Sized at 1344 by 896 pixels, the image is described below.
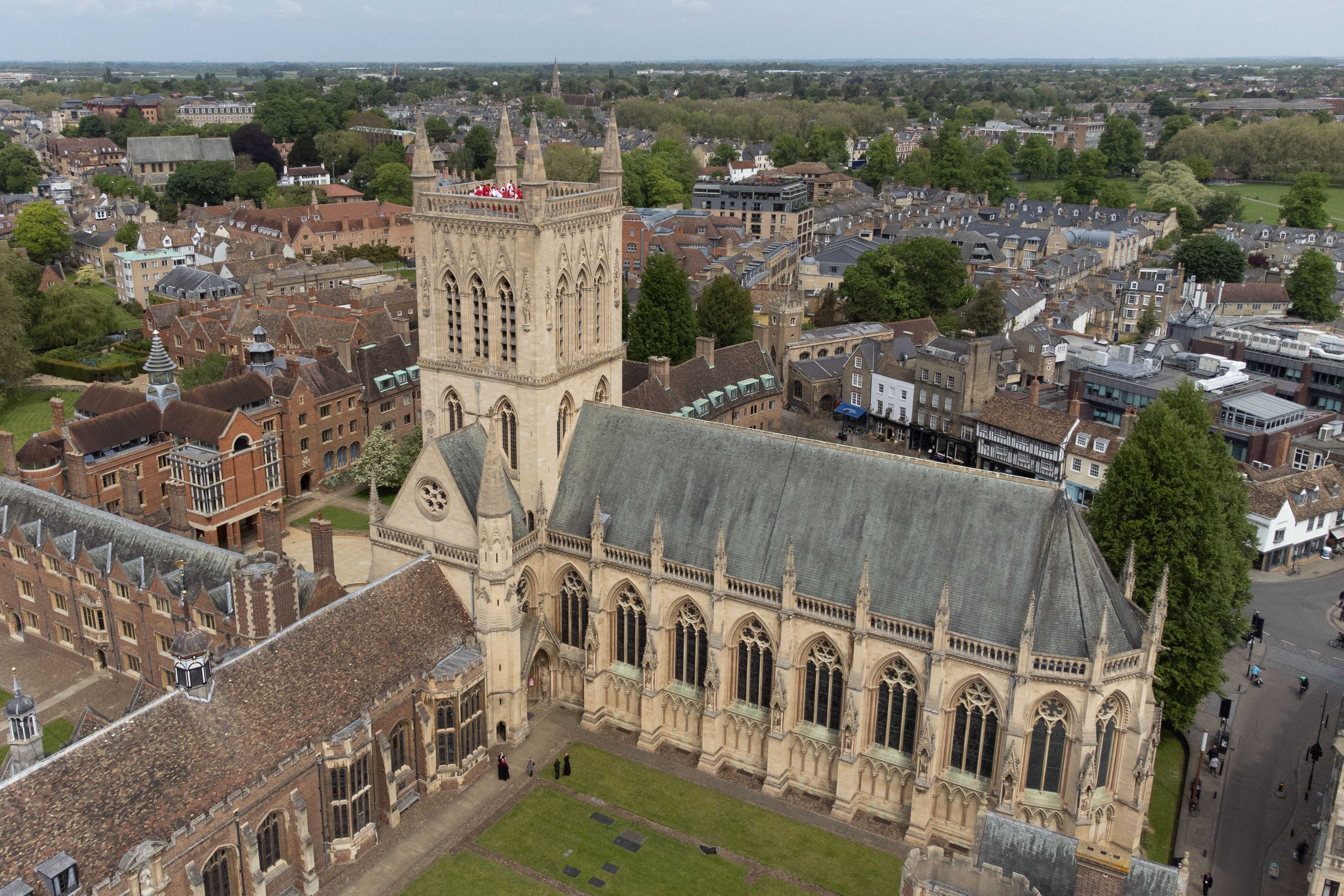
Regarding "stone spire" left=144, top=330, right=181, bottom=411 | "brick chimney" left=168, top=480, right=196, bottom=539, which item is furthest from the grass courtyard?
"stone spire" left=144, top=330, right=181, bottom=411

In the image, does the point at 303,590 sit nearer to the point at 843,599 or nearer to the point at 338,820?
the point at 338,820

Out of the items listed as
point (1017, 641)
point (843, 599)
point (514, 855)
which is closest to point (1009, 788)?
point (1017, 641)

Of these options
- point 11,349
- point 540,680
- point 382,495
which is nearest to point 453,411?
point 540,680

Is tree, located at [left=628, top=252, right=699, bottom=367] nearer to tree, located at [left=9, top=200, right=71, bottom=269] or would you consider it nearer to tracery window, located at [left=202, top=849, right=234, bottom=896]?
tracery window, located at [left=202, top=849, right=234, bottom=896]

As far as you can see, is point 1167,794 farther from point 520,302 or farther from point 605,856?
point 520,302

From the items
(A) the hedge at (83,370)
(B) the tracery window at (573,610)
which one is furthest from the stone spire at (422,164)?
(A) the hedge at (83,370)

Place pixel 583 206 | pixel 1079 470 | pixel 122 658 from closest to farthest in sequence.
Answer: pixel 583 206
pixel 122 658
pixel 1079 470
